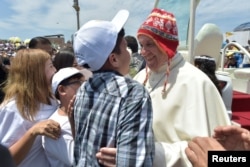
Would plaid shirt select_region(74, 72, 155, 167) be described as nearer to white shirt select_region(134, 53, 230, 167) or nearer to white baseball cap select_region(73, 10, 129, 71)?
white baseball cap select_region(73, 10, 129, 71)

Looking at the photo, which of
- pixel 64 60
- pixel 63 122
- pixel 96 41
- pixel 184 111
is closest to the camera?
pixel 96 41

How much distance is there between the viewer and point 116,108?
128 centimetres

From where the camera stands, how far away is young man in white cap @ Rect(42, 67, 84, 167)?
1.86m

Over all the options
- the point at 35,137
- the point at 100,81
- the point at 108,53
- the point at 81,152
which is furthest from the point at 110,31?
the point at 35,137

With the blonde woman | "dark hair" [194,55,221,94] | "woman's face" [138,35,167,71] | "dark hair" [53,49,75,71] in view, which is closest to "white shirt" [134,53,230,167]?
"woman's face" [138,35,167,71]

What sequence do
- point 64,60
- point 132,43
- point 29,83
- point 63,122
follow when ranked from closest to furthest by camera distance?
point 63,122
point 29,83
point 64,60
point 132,43

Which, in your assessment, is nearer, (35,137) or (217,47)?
(35,137)

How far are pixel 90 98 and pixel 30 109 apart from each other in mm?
834

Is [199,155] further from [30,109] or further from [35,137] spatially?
[30,109]

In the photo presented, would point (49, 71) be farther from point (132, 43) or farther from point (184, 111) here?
point (132, 43)

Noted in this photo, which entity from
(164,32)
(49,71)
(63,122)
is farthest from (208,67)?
(63,122)

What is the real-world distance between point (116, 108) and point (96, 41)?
0.34m

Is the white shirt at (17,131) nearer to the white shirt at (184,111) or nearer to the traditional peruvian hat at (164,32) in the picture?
the white shirt at (184,111)

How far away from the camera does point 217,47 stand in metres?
4.13
